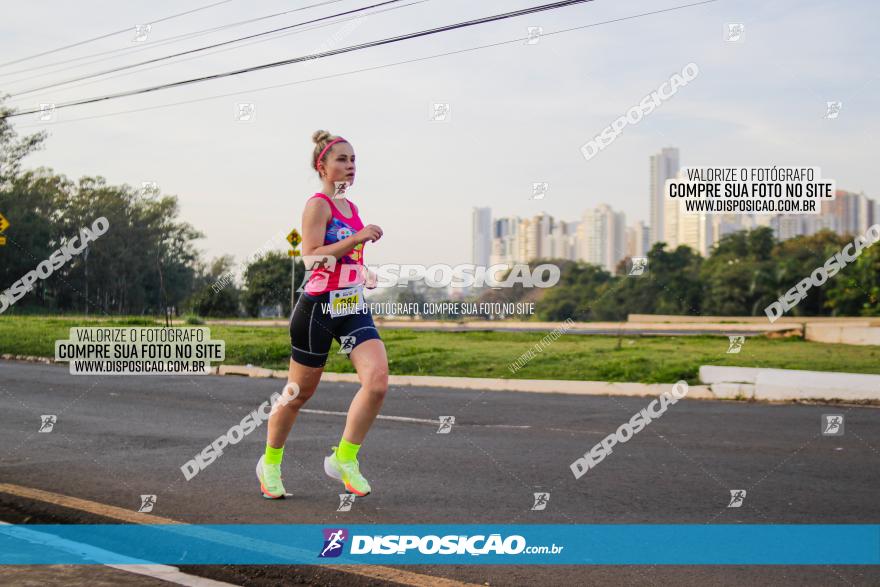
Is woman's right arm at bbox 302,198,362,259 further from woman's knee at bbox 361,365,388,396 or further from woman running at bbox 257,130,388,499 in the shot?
woman's knee at bbox 361,365,388,396

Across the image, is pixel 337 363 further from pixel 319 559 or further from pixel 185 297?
pixel 185 297

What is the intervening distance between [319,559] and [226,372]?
1472 cm

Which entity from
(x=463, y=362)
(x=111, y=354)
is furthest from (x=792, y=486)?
(x=111, y=354)

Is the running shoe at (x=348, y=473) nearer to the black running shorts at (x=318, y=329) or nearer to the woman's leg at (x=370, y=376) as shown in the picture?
the woman's leg at (x=370, y=376)

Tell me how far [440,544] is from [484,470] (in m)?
2.20

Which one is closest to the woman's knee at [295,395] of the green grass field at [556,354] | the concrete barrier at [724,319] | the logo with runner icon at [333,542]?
the logo with runner icon at [333,542]

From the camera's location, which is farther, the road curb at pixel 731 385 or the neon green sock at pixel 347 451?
the road curb at pixel 731 385

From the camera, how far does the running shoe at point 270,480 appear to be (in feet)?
17.4

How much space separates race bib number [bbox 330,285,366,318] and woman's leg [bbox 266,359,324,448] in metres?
0.36

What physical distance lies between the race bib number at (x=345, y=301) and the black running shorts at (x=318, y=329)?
28mm

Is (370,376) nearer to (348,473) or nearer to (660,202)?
(348,473)

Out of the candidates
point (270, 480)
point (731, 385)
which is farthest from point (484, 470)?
point (731, 385)

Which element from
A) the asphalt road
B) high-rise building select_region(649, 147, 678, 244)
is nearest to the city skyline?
high-rise building select_region(649, 147, 678, 244)

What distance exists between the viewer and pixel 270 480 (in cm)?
531
